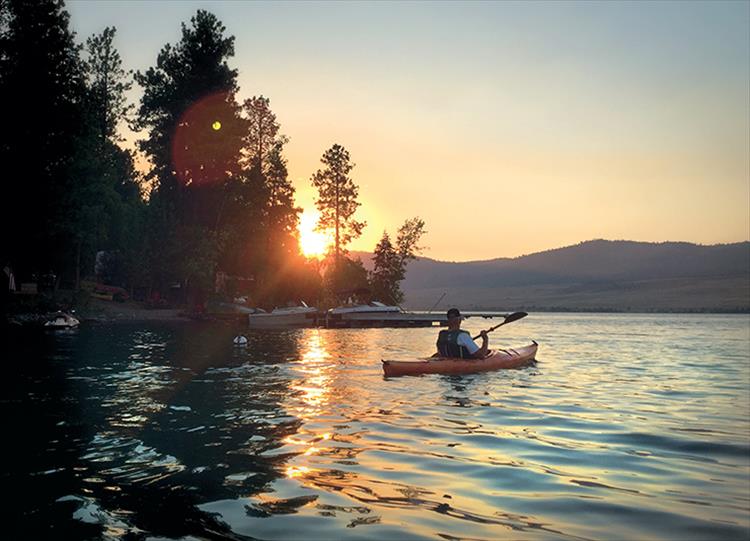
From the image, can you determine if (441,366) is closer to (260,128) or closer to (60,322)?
(60,322)

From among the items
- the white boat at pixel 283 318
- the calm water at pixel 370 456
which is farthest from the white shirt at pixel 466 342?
the white boat at pixel 283 318

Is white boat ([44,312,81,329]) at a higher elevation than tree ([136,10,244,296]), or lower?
lower

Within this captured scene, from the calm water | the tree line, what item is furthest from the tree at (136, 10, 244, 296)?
the calm water

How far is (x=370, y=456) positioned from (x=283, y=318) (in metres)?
49.3

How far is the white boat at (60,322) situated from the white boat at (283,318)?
15538 mm

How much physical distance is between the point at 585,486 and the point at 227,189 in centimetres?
5969

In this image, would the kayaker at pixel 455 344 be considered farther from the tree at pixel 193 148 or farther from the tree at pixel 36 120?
the tree at pixel 193 148

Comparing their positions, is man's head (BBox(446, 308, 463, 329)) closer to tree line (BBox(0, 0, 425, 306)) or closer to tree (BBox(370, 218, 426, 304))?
tree line (BBox(0, 0, 425, 306))

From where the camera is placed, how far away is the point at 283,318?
2275 inches

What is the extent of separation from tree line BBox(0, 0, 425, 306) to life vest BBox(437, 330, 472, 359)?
1229 inches

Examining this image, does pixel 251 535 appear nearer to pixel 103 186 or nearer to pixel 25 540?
pixel 25 540

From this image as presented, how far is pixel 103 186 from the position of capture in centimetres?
5056

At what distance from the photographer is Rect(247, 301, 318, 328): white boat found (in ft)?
182

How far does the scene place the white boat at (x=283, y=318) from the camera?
5559 cm
